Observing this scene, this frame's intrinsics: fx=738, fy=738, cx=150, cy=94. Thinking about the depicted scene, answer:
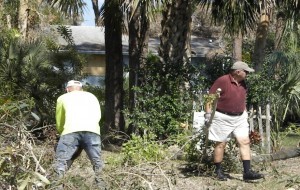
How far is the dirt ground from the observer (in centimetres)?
698

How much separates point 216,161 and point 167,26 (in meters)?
4.47

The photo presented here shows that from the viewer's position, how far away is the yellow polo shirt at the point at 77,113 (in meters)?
8.10

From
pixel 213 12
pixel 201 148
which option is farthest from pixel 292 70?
pixel 201 148

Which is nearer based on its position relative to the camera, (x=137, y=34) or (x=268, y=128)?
(x=268, y=128)

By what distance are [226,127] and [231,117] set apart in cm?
15

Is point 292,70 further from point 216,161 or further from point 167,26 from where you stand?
point 216,161

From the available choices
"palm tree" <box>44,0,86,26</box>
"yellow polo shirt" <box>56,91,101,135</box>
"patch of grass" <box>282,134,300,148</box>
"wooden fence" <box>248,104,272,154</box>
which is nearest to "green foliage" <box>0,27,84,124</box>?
"palm tree" <box>44,0,86,26</box>

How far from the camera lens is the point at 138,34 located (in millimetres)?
15820

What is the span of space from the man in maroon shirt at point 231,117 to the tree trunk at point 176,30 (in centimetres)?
373

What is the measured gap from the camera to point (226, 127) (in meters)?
9.89

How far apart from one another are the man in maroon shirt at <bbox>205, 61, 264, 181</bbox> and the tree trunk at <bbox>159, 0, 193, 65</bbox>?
3730 millimetres

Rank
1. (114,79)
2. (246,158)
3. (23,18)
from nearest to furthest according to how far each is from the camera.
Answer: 1. (246,158)
2. (114,79)
3. (23,18)

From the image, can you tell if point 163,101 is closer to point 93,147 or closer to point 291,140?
point 291,140

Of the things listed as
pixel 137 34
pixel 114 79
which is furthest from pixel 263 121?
pixel 114 79
